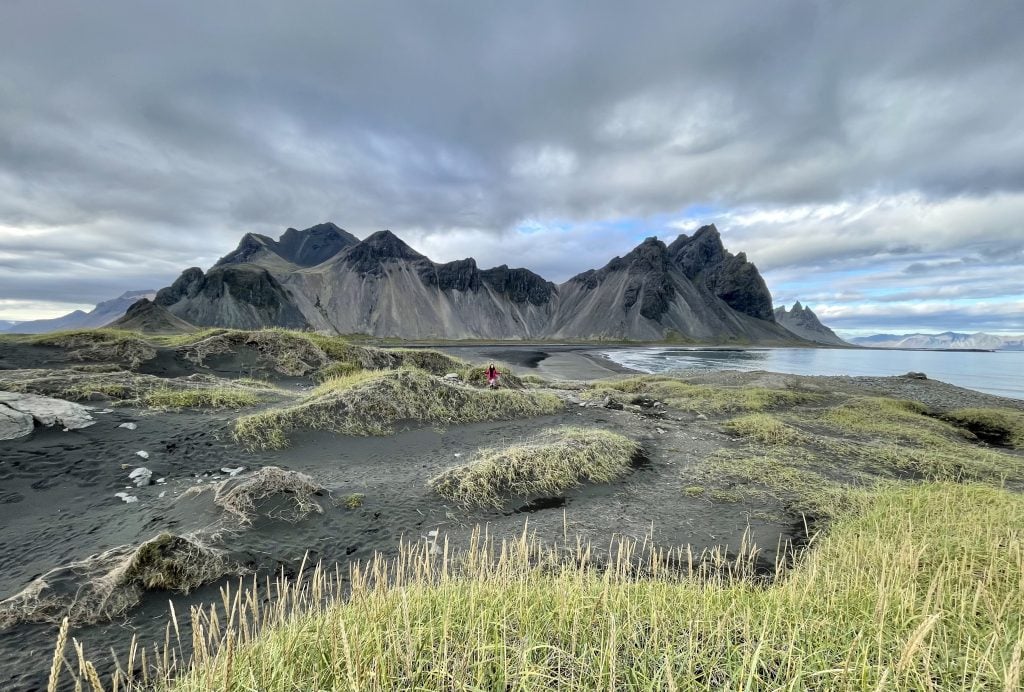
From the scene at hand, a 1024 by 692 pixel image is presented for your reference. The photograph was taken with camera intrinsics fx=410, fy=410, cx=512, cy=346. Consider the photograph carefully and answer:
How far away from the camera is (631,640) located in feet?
12.8

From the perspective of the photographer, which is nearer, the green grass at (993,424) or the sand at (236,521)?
the sand at (236,521)

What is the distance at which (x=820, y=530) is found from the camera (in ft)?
29.6

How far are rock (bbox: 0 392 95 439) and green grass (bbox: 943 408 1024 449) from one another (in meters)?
37.9

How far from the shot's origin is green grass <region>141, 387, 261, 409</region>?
50.7ft

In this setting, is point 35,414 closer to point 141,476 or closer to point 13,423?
point 13,423

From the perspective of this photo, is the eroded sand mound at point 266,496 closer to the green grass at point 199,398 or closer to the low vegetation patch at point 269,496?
the low vegetation patch at point 269,496

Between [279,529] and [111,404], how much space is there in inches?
450

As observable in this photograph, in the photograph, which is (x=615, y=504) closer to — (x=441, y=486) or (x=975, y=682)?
(x=441, y=486)

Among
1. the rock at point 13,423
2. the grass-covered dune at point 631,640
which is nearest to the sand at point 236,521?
the rock at point 13,423

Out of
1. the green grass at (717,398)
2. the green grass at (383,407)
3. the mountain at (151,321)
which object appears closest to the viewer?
the green grass at (383,407)

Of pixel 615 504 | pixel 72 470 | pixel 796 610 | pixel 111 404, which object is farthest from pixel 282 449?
pixel 796 610

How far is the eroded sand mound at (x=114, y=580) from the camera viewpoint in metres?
5.47

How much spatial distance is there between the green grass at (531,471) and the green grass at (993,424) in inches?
878

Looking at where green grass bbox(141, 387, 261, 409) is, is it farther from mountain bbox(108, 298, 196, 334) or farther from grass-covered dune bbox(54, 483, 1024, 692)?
mountain bbox(108, 298, 196, 334)
